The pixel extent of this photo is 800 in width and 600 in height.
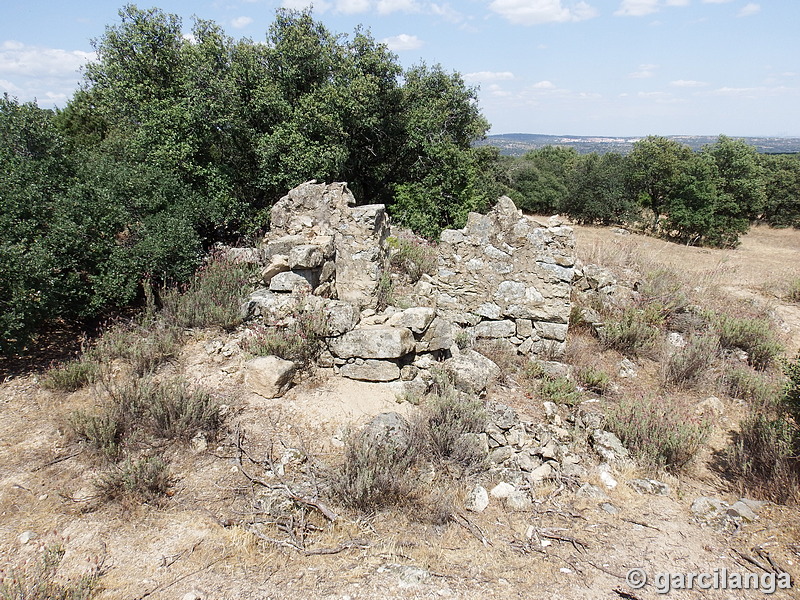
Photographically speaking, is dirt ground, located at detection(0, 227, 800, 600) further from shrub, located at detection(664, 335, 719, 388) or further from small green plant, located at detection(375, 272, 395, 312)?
small green plant, located at detection(375, 272, 395, 312)

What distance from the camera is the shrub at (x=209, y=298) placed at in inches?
267

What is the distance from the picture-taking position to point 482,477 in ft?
14.8

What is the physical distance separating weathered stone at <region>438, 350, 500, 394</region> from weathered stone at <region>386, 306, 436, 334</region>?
2.02 ft

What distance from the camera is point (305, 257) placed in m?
6.87

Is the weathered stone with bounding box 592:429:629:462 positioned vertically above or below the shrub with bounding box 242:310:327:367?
below

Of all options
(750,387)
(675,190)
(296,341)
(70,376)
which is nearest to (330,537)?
(296,341)

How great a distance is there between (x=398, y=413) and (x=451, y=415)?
0.72m

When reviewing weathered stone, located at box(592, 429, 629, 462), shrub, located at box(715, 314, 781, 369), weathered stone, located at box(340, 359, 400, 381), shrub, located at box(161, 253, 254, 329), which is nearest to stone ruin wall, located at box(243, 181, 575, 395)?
weathered stone, located at box(340, 359, 400, 381)

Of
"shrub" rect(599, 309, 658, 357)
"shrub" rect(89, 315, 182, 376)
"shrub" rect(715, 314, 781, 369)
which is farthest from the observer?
"shrub" rect(715, 314, 781, 369)

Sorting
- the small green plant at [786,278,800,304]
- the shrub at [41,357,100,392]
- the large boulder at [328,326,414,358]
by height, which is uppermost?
the large boulder at [328,326,414,358]

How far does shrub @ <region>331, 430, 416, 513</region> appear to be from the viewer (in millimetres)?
3951

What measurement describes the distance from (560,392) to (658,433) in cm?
130

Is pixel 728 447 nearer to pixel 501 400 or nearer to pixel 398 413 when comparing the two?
pixel 501 400

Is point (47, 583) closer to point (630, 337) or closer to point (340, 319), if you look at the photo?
point (340, 319)
